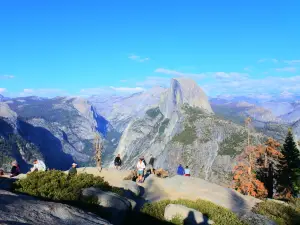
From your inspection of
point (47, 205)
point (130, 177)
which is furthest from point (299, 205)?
point (47, 205)

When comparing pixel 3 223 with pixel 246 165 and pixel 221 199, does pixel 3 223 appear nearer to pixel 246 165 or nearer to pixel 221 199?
pixel 221 199

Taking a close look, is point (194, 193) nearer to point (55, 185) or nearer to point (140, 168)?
point (140, 168)

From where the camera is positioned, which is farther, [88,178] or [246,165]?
[246,165]

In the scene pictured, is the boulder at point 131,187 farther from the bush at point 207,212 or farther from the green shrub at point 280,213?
the green shrub at point 280,213

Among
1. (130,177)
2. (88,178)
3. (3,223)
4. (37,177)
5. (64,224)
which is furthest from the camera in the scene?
(130,177)

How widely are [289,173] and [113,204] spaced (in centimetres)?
4543

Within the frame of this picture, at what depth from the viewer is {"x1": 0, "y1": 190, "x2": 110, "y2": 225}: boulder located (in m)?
10.3

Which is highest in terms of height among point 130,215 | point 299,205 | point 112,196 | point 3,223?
point 3,223

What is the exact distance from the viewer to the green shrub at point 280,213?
2586cm

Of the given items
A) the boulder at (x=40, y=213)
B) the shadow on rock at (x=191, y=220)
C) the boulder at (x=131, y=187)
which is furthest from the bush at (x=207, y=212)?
the boulder at (x=40, y=213)

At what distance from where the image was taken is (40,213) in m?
11.2

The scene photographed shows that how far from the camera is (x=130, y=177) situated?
3853 cm

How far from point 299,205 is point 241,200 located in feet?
20.0

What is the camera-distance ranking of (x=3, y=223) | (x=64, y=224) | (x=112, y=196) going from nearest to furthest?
1. (x=3, y=223)
2. (x=64, y=224)
3. (x=112, y=196)
